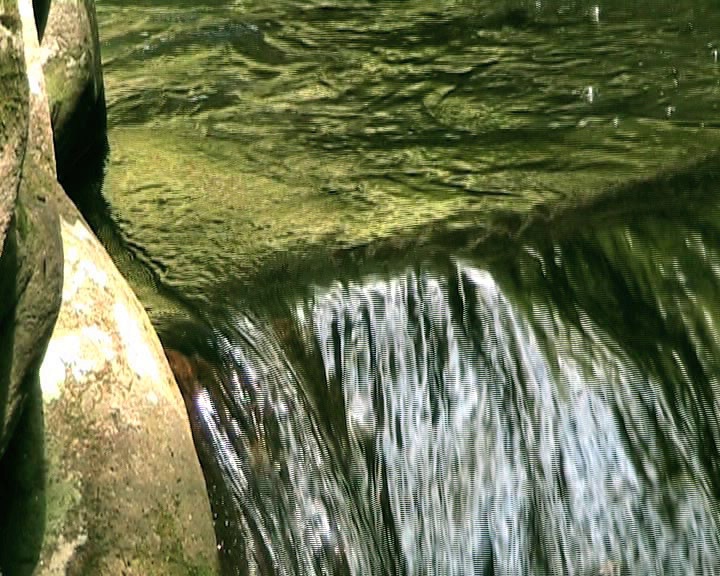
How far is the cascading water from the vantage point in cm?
291

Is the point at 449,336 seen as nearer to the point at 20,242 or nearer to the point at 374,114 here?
the point at 20,242

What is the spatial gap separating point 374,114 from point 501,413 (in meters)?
1.72

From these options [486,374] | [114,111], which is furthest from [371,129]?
[486,374]

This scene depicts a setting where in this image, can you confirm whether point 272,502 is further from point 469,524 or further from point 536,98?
point 536,98

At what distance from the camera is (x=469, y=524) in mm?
2994

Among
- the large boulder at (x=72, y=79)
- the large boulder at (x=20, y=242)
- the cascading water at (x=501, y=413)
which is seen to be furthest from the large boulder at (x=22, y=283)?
the large boulder at (x=72, y=79)

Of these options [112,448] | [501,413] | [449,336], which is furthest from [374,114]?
[112,448]

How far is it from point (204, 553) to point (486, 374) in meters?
0.92

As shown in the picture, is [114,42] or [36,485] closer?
[36,485]

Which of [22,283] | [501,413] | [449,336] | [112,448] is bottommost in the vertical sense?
[501,413]

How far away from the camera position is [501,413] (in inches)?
119

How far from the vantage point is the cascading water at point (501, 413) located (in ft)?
9.54

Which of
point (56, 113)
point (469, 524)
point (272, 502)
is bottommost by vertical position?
point (469, 524)

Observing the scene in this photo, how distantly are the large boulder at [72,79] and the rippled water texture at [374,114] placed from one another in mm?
155
